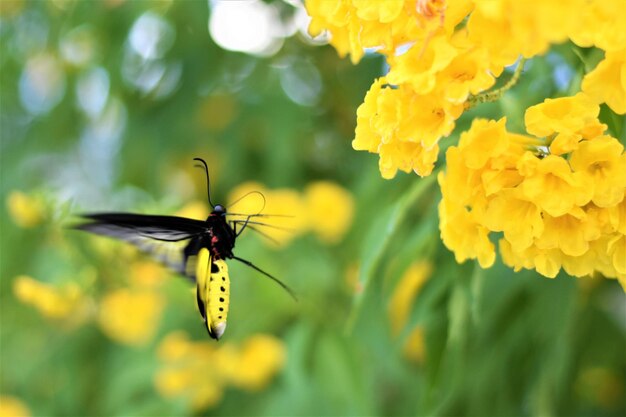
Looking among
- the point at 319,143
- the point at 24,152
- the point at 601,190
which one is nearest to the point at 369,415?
the point at 601,190

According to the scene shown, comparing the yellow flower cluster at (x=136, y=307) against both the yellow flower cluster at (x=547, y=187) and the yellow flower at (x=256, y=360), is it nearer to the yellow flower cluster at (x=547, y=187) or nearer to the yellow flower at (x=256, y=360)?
the yellow flower at (x=256, y=360)

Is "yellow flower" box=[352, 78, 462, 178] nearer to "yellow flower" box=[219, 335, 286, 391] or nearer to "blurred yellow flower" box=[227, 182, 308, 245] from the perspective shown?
"blurred yellow flower" box=[227, 182, 308, 245]

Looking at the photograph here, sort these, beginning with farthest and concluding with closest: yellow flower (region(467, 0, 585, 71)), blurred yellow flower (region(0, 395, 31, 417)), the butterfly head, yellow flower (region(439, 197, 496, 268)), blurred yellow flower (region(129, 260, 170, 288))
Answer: blurred yellow flower (region(0, 395, 31, 417))
blurred yellow flower (region(129, 260, 170, 288))
the butterfly head
yellow flower (region(439, 197, 496, 268))
yellow flower (region(467, 0, 585, 71))

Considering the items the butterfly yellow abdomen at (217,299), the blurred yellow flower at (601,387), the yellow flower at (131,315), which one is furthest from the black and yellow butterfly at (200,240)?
the blurred yellow flower at (601,387)

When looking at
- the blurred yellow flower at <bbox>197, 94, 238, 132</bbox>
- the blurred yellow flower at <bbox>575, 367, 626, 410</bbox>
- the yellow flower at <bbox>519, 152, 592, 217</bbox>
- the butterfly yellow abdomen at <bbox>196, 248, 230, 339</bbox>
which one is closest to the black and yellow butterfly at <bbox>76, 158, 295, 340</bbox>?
the butterfly yellow abdomen at <bbox>196, 248, 230, 339</bbox>

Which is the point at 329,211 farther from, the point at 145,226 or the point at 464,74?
the point at 464,74

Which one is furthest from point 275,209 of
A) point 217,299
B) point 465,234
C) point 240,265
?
point 465,234
